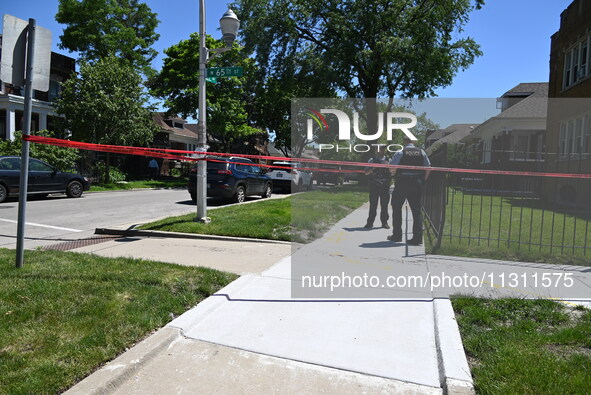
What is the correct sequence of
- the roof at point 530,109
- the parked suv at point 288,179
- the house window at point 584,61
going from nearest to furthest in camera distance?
the house window at point 584,61, the parked suv at point 288,179, the roof at point 530,109

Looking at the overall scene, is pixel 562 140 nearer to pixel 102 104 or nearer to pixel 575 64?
pixel 575 64

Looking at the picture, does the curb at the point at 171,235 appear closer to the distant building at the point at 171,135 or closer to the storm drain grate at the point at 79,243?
the storm drain grate at the point at 79,243

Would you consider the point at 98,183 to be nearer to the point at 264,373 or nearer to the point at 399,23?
the point at 399,23

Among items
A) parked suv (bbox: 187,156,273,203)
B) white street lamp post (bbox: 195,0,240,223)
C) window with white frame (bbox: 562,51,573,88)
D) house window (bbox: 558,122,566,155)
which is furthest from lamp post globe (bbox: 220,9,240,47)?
house window (bbox: 558,122,566,155)

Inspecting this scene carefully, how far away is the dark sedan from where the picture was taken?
14.7m

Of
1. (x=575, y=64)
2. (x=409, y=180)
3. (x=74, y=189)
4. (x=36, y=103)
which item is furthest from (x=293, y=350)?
(x=36, y=103)

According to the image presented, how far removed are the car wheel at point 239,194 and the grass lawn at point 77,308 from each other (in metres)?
9.81

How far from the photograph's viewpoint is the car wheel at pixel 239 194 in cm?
1596

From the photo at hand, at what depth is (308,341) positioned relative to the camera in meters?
3.76

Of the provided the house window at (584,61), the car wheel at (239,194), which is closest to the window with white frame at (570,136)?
the house window at (584,61)

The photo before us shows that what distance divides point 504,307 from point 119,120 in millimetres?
23522

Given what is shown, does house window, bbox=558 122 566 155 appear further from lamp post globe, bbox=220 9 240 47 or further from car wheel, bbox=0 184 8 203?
car wheel, bbox=0 184 8 203

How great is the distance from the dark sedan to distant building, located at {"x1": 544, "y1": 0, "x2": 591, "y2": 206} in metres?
17.9

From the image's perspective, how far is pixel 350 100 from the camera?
31.0 meters
